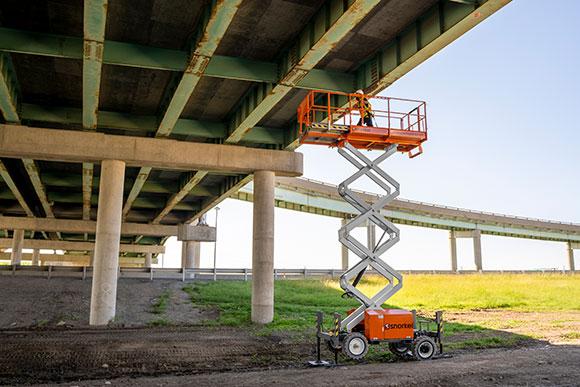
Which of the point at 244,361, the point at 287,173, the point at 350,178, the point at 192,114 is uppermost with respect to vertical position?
the point at 192,114

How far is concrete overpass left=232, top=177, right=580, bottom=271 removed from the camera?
175 feet

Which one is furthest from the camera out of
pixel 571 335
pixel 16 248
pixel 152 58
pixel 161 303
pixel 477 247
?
pixel 477 247

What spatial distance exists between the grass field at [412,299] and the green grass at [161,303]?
1.38 metres

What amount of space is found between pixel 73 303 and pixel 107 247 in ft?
19.4

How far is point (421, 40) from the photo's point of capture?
46.1 ft

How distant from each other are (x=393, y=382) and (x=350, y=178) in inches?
208

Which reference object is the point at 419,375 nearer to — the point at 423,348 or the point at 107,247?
the point at 423,348

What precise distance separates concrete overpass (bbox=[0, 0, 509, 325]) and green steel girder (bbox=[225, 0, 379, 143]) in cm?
5

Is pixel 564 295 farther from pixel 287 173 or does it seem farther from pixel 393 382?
pixel 393 382

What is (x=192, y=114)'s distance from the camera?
2211 centimetres

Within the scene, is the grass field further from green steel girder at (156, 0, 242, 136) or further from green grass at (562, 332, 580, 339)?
green steel girder at (156, 0, 242, 136)

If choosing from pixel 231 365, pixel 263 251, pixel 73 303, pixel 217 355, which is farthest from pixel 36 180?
pixel 231 365

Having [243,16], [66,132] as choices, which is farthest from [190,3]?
[66,132]

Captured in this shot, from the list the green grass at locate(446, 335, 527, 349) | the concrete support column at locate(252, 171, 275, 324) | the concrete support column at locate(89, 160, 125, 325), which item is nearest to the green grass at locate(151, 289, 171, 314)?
the concrete support column at locate(89, 160, 125, 325)
